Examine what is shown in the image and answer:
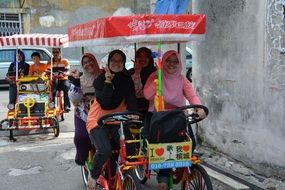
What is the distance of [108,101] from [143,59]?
1374 mm

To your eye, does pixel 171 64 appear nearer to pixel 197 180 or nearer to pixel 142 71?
pixel 142 71

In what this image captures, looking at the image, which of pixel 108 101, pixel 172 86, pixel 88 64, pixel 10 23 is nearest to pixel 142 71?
pixel 88 64

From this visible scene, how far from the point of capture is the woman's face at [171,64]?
186 inches

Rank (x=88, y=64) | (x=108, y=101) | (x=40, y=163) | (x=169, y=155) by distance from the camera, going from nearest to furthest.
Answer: (x=169, y=155), (x=108, y=101), (x=88, y=64), (x=40, y=163)

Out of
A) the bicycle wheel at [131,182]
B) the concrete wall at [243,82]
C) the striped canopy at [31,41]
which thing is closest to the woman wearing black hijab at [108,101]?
the bicycle wheel at [131,182]

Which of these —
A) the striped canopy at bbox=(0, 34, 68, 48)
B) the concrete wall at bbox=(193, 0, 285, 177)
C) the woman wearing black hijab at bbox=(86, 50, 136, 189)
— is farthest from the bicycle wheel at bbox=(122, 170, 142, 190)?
the striped canopy at bbox=(0, 34, 68, 48)

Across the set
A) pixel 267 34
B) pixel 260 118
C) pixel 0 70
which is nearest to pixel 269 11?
pixel 267 34

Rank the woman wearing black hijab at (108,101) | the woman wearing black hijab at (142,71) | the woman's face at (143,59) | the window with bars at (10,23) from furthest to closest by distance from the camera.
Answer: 1. the window with bars at (10,23)
2. the woman's face at (143,59)
3. the woman wearing black hijab at (142,71)
4. the woman wearing black hijab at (108,101)

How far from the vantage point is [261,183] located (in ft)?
18.2

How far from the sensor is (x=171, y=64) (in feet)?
15.6

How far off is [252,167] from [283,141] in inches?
30.0

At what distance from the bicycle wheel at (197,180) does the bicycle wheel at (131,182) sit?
0.55m

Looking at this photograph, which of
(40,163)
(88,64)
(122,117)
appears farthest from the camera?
(40,163)

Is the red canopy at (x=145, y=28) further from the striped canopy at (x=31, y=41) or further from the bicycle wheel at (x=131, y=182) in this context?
the striped canopy at (x=31, y=41)
